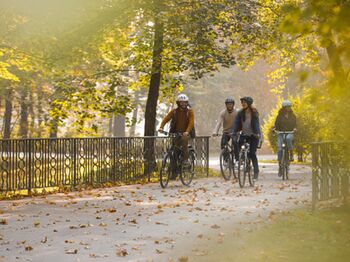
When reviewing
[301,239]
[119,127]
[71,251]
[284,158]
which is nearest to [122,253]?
[71,251]

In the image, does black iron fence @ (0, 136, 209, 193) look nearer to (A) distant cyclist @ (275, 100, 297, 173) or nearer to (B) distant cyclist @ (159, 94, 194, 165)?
(B) distant cyclist @ (159, 94, 194, 165)

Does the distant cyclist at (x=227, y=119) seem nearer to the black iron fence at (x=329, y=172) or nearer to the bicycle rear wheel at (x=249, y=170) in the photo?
the bicycle rear wheel at (x=249, y=170)

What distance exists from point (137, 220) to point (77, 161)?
6.41 m

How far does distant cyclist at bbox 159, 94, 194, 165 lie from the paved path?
1046mm

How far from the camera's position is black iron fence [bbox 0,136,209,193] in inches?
611

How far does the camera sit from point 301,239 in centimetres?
890

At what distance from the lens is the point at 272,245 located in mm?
8500

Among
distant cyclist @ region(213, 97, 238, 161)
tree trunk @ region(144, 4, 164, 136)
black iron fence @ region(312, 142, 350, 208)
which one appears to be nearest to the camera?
black iron fence @ region(312, 142, 350, 208)

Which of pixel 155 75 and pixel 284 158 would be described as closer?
pixel 284 158

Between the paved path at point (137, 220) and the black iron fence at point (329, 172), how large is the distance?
0.86 meters

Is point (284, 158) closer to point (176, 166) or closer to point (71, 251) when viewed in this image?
point (176, 166)

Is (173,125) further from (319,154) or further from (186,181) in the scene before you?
(319,154)

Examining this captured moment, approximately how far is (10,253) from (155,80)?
613 inches

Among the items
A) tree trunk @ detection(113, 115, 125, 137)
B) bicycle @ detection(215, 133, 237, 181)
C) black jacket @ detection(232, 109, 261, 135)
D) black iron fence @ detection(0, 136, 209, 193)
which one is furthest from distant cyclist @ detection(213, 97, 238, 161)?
tree trunk @ detection(113, 115, 125, 137)
